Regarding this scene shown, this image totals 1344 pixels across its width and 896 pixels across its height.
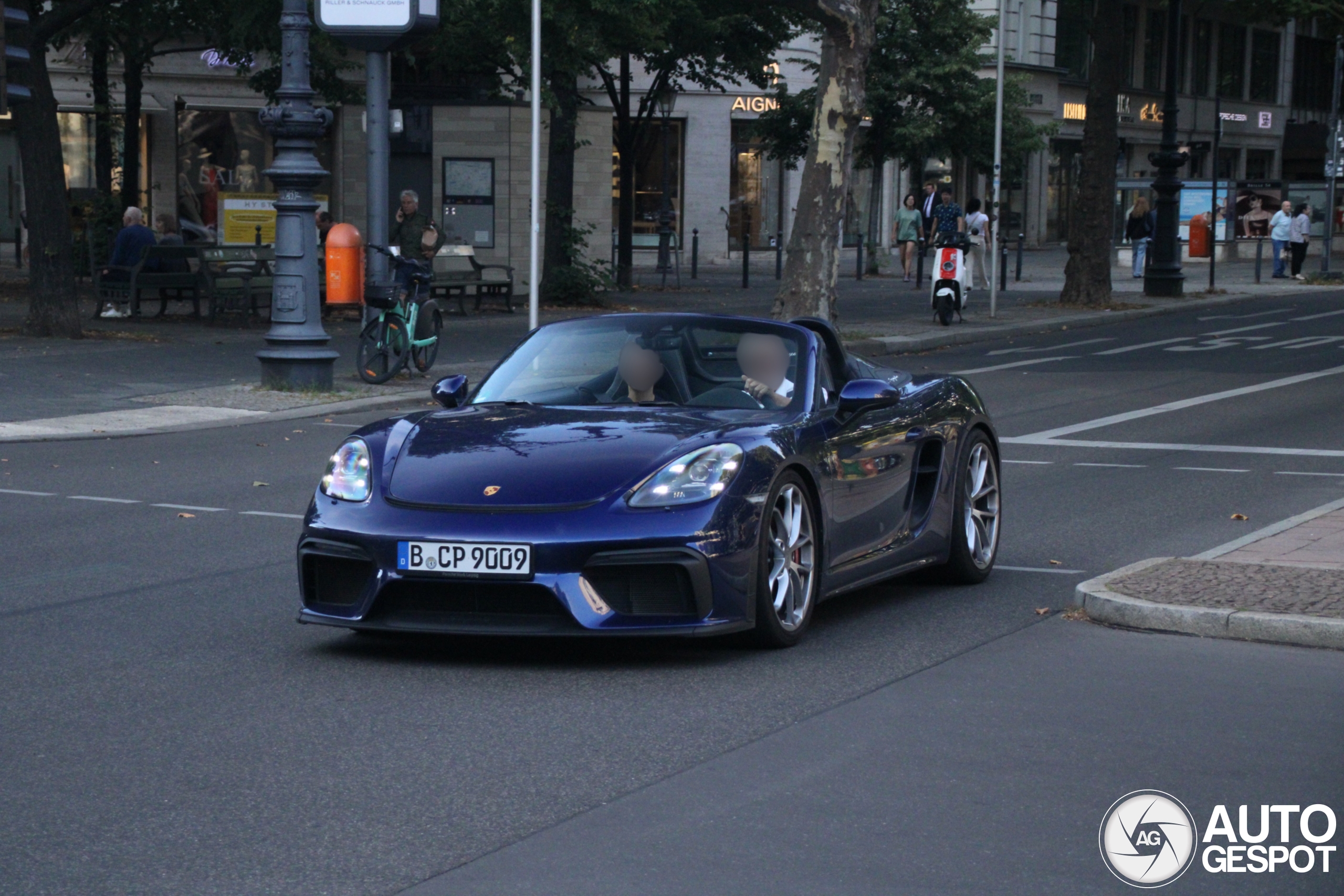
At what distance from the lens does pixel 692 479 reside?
6.75m

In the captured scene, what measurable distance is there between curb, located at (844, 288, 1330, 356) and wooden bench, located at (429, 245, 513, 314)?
262 inches

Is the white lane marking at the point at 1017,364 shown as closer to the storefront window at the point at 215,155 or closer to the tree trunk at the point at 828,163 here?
the tree trunk at the point at 828,163

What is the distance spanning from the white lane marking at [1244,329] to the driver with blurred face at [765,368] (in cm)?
2136

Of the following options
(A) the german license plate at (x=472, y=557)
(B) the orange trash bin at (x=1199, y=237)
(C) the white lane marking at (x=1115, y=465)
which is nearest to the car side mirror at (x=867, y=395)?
(A) the german license plate at (x=472, y=557)

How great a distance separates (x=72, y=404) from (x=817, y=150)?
10.9 meters

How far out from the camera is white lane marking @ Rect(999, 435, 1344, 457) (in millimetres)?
14336

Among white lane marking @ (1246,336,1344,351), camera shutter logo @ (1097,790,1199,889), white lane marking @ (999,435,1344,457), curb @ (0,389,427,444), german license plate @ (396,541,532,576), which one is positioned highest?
german license plate @ (396,541,532,576)

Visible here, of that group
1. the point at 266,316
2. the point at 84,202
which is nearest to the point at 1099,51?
the point at 266,316

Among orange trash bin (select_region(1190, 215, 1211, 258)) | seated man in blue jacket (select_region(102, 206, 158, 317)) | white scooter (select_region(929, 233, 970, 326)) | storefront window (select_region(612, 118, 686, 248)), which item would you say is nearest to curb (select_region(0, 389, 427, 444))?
seated man in blue jacket (select_region(102, 206, 158, 317))

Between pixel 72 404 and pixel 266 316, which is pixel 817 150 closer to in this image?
pixel 266 316

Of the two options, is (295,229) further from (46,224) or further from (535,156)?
(46,224)

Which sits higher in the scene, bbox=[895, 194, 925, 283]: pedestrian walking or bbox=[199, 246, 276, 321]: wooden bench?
bbox=[895, 194, 925, 283]: pedestrian walking

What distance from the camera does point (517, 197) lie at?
3347 centimetres

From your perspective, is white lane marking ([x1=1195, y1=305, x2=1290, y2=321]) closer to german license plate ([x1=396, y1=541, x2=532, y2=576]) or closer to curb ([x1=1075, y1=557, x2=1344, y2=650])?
curb ([x1=1075, y1=557, x2=1344, y2=650])
